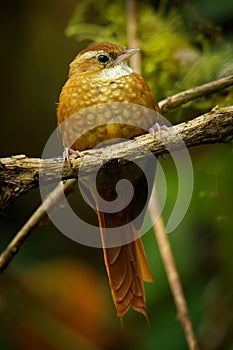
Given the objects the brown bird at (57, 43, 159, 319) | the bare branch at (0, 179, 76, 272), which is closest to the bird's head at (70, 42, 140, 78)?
the brown bird at (57, 43, 159, 319)

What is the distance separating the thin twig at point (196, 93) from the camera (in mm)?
2482

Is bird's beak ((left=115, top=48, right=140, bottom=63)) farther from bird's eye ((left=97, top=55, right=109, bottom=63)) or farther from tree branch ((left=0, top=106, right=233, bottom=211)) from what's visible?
A: tree branch ((left=0, top=106, right=233, bottom=211))

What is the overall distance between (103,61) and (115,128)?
37 centimetres

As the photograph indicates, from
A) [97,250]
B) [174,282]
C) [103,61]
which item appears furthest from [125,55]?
[97,250]

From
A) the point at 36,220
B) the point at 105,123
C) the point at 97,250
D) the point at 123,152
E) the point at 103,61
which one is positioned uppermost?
the point at 103,61

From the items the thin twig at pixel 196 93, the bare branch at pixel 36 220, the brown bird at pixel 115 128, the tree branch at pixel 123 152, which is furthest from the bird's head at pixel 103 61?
the tree branch at pixel 123 152

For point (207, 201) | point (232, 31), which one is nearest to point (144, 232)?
point (207, 201)

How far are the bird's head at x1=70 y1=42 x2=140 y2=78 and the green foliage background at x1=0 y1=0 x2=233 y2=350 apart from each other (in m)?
0.39

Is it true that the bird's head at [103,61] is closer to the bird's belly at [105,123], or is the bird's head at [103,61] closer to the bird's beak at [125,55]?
the bird's beak at [125,55]

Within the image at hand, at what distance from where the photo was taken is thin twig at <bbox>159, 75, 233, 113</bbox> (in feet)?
8.14

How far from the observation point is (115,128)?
2.20 metres

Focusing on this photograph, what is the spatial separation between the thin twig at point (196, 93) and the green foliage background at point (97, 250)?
139 millimetres

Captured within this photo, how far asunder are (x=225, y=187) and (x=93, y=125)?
777 millimetres

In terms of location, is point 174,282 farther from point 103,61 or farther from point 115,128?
point 103,61
